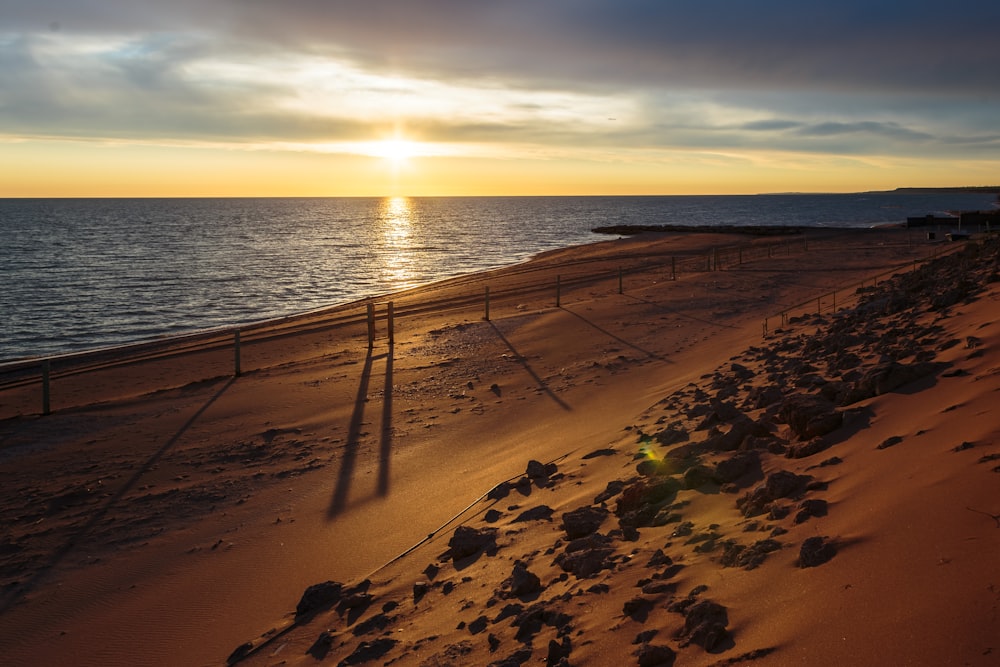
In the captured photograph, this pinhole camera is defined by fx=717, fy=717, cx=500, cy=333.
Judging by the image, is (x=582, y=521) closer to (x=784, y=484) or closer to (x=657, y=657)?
(x=784, y=484)

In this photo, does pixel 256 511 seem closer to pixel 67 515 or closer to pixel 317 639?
pixel 67 515

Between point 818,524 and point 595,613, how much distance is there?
166cm

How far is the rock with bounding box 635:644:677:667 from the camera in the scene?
13.3 ft

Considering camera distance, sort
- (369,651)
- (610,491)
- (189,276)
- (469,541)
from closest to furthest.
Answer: (369,651) < (469,541) < (610,491) < (189,276)

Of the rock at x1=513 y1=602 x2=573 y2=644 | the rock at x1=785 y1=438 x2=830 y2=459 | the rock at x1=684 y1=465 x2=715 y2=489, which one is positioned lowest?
the rock at x1=513 y1=602 x2=573 y2=644

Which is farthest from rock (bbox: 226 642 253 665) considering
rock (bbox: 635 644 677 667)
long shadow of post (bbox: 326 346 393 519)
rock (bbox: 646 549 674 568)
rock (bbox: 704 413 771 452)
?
rock (bbox: 704 413 771 452)

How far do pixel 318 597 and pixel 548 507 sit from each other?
2408 millimetres

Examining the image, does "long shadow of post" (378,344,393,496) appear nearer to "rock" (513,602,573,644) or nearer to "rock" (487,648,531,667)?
"rock" (513,602,573,644)

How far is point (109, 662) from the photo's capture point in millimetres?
6441

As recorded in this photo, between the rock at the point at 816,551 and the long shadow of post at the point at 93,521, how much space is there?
756 cm

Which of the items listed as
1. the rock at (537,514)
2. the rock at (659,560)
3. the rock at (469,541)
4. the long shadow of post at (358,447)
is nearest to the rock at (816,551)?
the rock at (659,560)

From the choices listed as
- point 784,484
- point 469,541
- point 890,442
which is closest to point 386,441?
point 469,541

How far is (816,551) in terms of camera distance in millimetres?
4508

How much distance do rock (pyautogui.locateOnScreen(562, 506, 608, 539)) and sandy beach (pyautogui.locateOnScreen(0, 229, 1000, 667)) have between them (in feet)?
0.07
